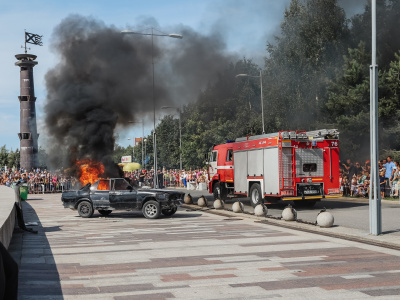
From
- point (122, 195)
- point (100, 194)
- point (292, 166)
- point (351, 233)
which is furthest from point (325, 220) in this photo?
point (100, 194)

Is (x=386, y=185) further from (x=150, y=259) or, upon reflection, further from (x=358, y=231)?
(x=150, y=259)

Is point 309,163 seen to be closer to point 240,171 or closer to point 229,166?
point 240,171

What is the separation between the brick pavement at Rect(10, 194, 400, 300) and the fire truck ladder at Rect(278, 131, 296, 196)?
5.02 metres

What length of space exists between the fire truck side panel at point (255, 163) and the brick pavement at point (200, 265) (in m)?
6.28

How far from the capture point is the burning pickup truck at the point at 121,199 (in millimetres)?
19328

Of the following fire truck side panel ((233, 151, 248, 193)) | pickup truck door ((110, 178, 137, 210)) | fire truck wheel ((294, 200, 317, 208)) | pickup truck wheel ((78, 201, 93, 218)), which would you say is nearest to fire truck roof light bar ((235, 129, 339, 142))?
fire truck side panel ((233, 151, 248, 193))

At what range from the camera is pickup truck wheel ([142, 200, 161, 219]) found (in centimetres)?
1923

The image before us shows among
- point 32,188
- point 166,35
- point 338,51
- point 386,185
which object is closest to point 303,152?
point 386,185

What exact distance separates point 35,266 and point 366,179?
1972cm

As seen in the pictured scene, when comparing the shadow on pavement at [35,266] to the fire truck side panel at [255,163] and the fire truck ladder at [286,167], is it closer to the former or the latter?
the fire truck ladder at [286,167]

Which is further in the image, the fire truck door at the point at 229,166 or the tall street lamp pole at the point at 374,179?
the fire truck door at the point at 229,166

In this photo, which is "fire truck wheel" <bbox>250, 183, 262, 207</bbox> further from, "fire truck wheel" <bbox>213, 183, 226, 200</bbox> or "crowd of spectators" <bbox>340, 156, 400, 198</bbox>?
"crowd of spectators" <bbox>340, 156, 400, 198</bbox>

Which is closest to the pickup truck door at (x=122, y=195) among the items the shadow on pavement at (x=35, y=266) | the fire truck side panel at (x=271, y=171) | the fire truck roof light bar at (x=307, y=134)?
the shadow on pavement at (x=35, y=266)

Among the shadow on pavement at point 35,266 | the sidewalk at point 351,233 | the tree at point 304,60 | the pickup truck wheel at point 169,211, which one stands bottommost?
the shadow on pavement at point 35,266
